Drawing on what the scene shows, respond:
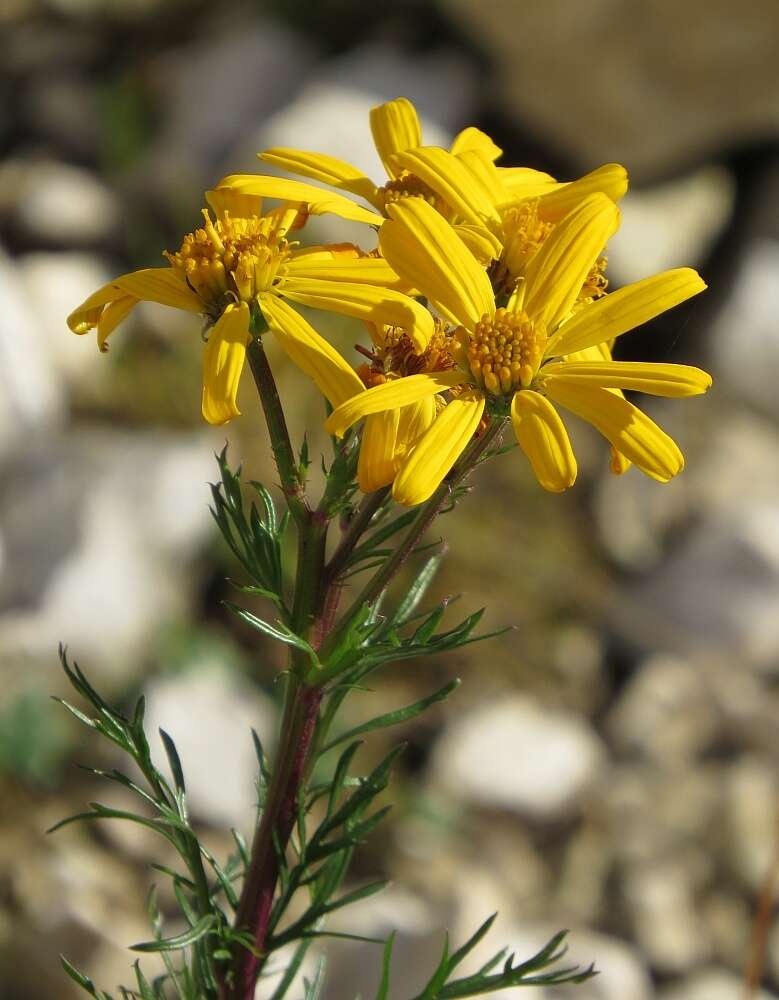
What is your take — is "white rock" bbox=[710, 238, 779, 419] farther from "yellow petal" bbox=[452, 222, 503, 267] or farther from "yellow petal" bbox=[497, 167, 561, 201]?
"yellow petal" bbox=[452, 222, 503, 267]

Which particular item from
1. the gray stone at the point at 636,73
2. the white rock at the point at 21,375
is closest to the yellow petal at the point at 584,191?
the white rock at the point at 21,375

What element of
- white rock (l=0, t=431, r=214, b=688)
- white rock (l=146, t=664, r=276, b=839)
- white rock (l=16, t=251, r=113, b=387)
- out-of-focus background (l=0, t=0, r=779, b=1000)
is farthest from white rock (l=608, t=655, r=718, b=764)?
Answer: white rock (l=16, t=251, r=113, b=387)

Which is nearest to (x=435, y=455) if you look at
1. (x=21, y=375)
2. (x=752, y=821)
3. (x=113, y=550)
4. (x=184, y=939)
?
(x=184, y=939)

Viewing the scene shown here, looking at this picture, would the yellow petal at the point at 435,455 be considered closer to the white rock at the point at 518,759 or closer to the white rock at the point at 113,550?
the white rock at the point at 518,759

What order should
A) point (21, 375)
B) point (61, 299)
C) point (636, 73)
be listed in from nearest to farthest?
point (21, 375), point (61, 299), point (636, 73)

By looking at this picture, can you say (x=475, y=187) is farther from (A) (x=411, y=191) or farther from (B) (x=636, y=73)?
(B) (x=636, y=73)

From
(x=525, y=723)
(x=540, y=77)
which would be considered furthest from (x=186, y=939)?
(x=540, y=77)

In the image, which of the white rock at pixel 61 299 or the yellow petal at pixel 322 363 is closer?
the yellow petal at pixel 322 363
